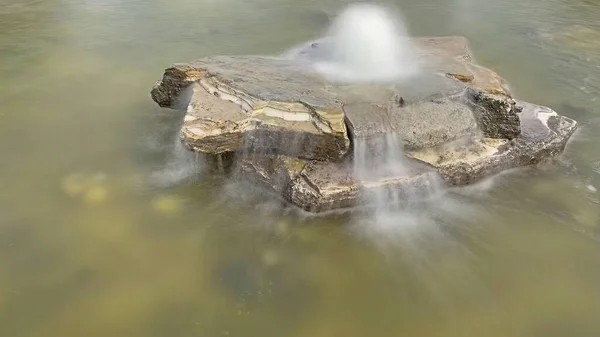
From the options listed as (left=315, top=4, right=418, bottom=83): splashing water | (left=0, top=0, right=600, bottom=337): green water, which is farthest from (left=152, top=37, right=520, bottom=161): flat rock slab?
(left=0, top=0, right=600, bottom=337): green water

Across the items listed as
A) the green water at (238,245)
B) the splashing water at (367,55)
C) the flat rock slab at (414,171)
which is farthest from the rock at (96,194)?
the splashing water at (367,55)

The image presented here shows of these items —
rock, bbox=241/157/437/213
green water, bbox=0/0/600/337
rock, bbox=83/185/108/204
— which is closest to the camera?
green water, bbox=0/0/600/337

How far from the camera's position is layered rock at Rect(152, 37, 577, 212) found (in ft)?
17.2

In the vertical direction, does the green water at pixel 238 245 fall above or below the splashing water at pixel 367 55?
below

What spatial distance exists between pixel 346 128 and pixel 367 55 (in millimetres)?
1801

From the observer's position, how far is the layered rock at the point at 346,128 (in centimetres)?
523

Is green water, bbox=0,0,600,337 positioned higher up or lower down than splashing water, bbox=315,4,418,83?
lower down

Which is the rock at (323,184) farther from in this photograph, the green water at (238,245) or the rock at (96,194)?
the rock at (96,194)

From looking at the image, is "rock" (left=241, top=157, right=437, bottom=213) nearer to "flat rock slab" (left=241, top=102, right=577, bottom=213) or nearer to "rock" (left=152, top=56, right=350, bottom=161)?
"flat rock slab" (left=241, top=102, right=577, bottom=213)

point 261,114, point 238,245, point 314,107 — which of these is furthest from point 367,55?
point 238,245

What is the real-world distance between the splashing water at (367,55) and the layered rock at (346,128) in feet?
0.95

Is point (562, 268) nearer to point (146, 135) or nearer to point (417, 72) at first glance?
point (417, 72)

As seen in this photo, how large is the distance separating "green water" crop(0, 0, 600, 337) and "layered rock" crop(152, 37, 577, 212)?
271mm

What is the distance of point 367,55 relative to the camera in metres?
6.76
